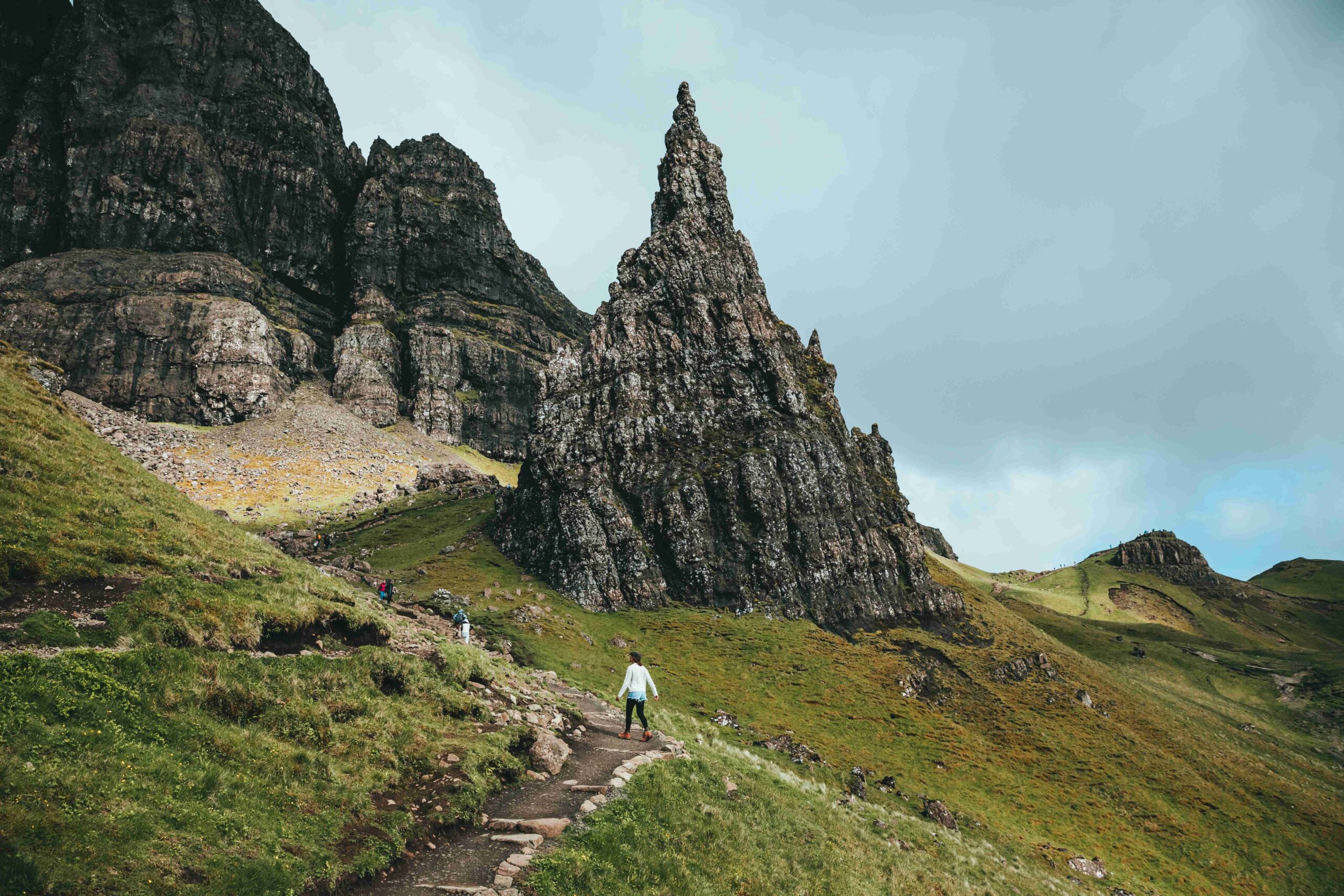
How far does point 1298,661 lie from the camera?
5344 inches

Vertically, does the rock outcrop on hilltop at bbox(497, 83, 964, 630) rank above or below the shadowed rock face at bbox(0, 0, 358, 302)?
below

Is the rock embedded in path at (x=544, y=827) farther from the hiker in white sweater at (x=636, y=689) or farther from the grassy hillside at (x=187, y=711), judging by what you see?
the hiker in white sweater at (x=636, y=689)

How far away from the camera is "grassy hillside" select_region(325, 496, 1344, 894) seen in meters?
45.1

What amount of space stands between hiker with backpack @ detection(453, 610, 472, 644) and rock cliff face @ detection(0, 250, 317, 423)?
127 metres

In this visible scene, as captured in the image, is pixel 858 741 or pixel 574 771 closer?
pixel 574 771

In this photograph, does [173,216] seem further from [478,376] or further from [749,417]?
[749,417]

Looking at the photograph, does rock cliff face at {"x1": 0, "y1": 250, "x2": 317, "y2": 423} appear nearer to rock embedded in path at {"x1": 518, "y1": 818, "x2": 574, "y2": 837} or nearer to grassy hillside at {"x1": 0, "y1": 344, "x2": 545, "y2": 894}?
grassy hillside at {"x1": 0, "y1": 344, "x2": 545, "y2": 894}

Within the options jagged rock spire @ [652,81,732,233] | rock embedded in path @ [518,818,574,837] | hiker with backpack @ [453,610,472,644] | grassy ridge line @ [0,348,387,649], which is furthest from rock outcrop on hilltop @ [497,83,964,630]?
rock embedded in path @ [518,818,574,837]

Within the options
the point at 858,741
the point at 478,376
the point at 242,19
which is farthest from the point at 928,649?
the point at 242,19

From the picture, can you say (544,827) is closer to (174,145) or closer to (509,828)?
(509,828)

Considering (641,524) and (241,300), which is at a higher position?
(241,300)

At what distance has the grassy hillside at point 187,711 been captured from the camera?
9664 millimetres

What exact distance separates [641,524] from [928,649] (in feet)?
136

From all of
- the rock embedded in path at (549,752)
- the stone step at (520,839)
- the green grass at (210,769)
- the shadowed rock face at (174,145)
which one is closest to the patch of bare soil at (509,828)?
the stone step at (520,839)
